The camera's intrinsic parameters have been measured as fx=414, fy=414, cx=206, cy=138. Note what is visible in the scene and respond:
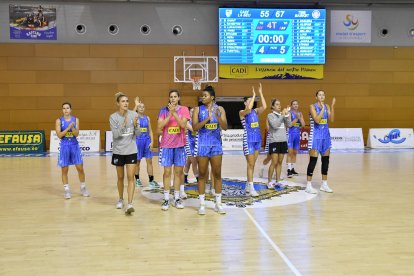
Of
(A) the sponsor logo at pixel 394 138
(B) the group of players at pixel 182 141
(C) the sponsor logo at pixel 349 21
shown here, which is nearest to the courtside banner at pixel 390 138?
(A) the sponsor logo at pixel 394 138

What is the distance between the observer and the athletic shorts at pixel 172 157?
22.0ft

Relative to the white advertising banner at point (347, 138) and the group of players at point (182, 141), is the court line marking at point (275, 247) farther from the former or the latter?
the white advertising banner at point (347, 138)

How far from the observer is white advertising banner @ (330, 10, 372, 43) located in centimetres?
1839

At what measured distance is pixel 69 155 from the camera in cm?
771

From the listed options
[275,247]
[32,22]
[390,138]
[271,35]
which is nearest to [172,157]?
[275,247]

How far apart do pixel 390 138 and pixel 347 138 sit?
195cm

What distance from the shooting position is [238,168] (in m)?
11.7

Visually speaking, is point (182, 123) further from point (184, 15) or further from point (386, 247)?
point (184, 15)

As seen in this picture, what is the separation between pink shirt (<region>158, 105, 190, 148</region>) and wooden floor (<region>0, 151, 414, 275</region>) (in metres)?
1.10

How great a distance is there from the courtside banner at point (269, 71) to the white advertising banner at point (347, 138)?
8.79 ft

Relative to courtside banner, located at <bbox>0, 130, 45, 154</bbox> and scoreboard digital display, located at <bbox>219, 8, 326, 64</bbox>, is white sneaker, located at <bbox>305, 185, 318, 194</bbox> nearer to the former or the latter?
scoreboard digital display, located at <bbox>219, 8, 326, 64</bbox>

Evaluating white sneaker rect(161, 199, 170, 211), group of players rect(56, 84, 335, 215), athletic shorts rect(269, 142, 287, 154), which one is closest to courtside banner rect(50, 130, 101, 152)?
group of players rect(56, 84, 335, 215)

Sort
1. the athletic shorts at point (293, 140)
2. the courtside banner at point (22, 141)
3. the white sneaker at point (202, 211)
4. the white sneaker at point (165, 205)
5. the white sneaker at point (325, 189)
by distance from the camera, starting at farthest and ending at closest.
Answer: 1. the courtside banner at point (22, 141)
2. the athletic shorts at point (293, 140)
3. the white sneaker at point (325, 189)
4. the white sneaker at point (165, 205)
5. the white sneaker at point (202, 211)

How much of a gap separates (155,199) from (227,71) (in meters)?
11.3
